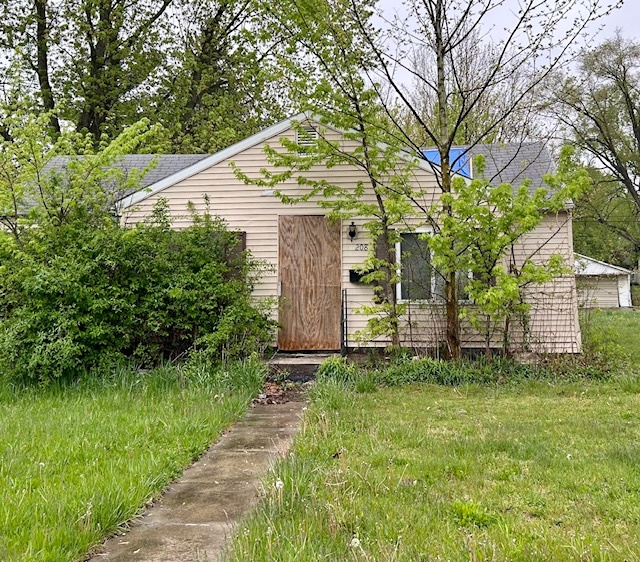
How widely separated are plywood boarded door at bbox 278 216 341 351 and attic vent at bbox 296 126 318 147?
4.22 ft

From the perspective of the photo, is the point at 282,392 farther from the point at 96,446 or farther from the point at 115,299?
the point at 96,446

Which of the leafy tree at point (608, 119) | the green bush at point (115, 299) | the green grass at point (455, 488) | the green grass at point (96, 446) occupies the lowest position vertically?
the green grass at point (455, 488)

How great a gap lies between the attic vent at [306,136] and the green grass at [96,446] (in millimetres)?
3853

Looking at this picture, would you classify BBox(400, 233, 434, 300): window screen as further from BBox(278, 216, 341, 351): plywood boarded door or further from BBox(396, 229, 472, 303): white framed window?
BBox(278, 216, 341, 351): plywood boarded door

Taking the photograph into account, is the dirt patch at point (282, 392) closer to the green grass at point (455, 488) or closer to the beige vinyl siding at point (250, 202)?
the green grass at point (455, 488)

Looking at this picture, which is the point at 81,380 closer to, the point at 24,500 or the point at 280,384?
the point at 280,384

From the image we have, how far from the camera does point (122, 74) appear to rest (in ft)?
64.2

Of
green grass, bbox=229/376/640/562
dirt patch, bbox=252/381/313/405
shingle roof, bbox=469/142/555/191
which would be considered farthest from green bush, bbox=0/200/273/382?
shingle roof, bbox=469/142/555/191

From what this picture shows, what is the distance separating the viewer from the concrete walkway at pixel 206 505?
2.51 m

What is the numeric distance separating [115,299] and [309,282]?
3.20 metres

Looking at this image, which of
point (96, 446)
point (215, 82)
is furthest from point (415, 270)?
point (215, 82)

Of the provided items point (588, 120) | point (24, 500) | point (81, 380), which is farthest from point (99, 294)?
point (588, 120)

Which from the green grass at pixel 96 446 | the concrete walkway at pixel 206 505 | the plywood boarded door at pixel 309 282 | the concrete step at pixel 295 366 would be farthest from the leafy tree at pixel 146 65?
the concrete walkway at pixel 206 505

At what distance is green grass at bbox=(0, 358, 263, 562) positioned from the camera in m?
2.61
